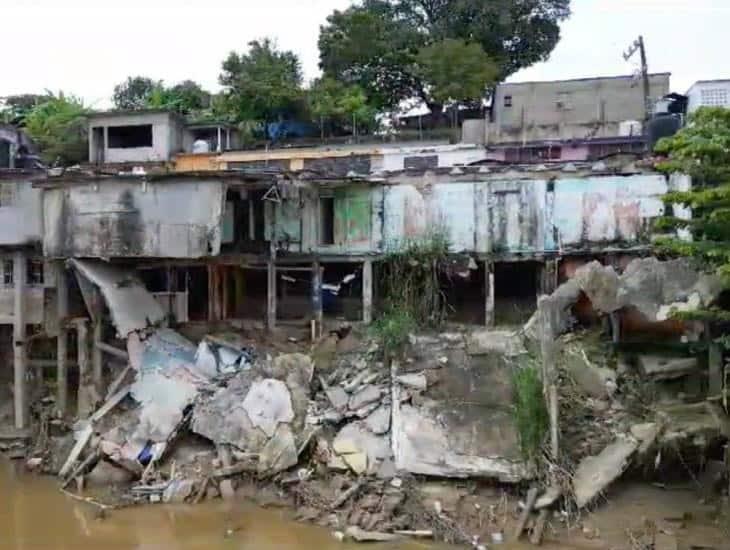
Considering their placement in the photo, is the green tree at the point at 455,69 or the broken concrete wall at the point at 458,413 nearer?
the broken concrete wall at the point at 458,413

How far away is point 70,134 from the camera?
30875 mm

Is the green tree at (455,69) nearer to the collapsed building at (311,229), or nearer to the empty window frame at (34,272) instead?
the collapsed building at (311,229)

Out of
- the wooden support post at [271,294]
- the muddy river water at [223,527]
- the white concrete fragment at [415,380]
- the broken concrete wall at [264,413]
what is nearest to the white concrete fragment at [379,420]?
the white concrete fragment at [415,380]

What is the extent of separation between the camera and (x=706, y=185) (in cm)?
1344

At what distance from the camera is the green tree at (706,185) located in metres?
12.2

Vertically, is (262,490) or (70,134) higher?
(70,134)

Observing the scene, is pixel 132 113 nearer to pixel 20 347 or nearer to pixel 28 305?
pixel 28 305

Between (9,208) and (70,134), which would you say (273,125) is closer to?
(70,134)

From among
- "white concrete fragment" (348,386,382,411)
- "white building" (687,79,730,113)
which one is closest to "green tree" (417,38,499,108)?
"white building" (687,79,730,113)

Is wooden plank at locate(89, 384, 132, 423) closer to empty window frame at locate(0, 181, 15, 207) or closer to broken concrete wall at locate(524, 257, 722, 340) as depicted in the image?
empty window frame at locate(0, 181, 15, 207)

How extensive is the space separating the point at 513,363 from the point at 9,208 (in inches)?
505

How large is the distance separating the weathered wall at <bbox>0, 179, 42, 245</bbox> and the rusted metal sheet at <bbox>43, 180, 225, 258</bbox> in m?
0.92

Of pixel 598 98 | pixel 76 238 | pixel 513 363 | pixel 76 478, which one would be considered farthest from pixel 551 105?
pixel 76 478

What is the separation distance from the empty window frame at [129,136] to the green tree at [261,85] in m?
4.18
